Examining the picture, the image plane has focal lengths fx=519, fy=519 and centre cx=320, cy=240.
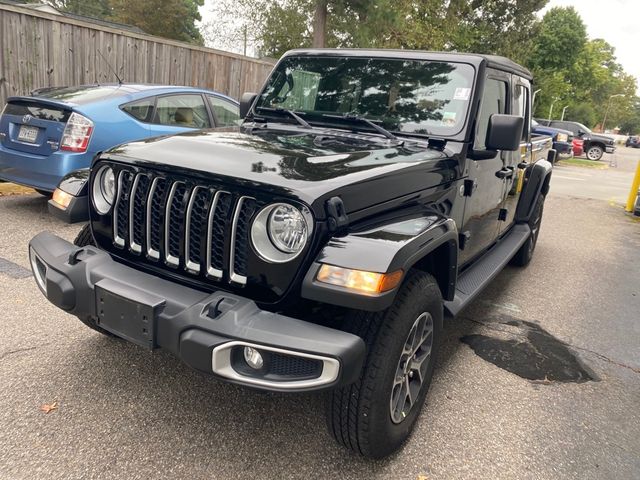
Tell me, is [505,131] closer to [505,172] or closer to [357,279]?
[505,172]

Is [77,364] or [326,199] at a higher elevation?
[326,199]

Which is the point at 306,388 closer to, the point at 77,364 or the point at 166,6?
the point at 77,364

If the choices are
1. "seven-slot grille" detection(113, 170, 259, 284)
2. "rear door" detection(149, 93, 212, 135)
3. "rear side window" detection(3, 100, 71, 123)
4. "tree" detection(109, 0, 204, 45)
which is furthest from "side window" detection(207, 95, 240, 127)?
"tree" detection(109, 0, 204, 45)

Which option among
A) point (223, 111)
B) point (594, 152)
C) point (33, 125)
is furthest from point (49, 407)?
point (594, 152)

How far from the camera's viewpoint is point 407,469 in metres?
2.39

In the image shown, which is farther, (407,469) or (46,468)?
(407,469)

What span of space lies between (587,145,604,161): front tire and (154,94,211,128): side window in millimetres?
24340

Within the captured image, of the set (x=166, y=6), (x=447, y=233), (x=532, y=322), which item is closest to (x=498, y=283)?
(x=532, y=322)

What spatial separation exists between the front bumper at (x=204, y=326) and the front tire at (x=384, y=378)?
226 millimetres

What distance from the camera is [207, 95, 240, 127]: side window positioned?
6.86 m

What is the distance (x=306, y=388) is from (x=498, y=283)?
388 centimetres

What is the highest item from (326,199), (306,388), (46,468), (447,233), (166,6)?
(166,6)

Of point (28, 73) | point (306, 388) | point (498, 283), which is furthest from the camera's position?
point (28, 73)

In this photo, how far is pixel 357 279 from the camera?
6.38 ft
